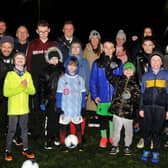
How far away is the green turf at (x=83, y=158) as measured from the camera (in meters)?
6.66

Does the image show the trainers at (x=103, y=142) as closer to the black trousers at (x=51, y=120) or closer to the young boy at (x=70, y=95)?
the young boy at (x=70, y=95)

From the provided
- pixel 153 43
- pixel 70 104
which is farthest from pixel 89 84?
pixel 153 43

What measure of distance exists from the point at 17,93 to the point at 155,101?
228 cm

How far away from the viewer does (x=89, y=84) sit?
7.66m

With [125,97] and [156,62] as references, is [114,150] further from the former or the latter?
[156,62]

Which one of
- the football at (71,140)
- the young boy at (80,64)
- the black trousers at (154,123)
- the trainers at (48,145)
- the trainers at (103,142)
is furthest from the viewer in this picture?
the young boy at (80,64)

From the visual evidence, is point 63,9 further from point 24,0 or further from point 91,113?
point 91,113

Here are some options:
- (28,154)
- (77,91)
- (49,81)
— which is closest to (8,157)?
(28,154)

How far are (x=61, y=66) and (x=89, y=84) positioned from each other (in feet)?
2.44

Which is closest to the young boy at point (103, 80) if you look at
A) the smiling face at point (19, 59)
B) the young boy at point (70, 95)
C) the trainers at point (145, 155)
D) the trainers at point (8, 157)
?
the young boy at point (70, 95)

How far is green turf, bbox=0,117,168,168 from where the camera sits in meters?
6.66

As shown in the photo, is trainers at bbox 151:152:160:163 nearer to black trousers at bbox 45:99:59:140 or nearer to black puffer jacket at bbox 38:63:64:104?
black trousers at bbox 45:99:59:140

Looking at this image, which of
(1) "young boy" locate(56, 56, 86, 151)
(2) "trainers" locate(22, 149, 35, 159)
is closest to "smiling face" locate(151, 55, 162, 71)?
(1) "young boy" locate(56, 56, 86, 151)

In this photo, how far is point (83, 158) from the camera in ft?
23.0
